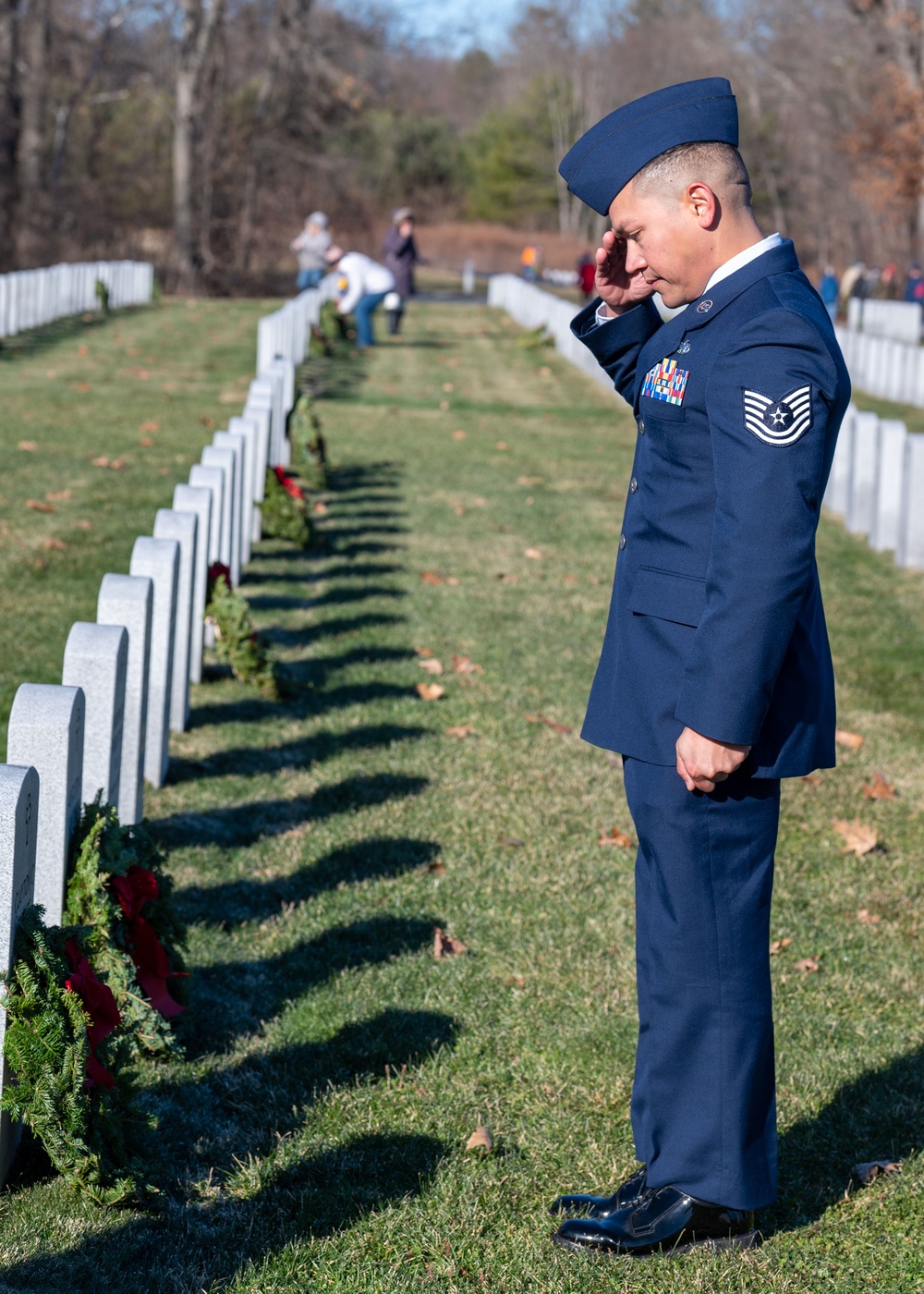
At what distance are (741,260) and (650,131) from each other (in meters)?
0.27

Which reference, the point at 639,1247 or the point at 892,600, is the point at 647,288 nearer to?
the point at 639,1247

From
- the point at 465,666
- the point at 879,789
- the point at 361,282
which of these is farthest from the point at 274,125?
the point at 879,789

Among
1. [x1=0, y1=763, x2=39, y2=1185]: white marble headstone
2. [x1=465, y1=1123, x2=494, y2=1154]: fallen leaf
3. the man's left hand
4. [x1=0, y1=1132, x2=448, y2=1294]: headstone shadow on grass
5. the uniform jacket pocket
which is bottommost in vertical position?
Answer: [x1=0, y1=1132, x2=448, y2=1294]: headstone shadow on grass

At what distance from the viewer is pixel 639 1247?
8.92 feet

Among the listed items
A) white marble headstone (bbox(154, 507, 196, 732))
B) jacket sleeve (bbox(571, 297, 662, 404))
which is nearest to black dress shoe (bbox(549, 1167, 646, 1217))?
jacket sleeve (bbox(571, 297, 662, 404))

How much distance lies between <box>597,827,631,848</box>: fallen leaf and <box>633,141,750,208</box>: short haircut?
2861 millimetres

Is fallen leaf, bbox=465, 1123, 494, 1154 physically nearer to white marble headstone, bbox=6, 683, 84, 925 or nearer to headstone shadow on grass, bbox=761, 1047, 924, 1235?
headstone shadow on grass, bbox=761, 1047, 924, 1235

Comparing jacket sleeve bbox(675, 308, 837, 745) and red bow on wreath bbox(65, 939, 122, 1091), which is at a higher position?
jacket sleeve bbox(675, 308, 837, 745)

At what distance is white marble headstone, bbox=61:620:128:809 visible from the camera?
3.47m

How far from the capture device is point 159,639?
15.5ft

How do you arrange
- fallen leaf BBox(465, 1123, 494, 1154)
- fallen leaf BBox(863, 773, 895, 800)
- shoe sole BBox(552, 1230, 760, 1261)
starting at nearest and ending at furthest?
shoe sole BBox(552, 1230, 760, 1261) → fallen leaf BBox(465, 1123, 494, 1154) → fallen leaf BBox(863, 773, 895, 800)

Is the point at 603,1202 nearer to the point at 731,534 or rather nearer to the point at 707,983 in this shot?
the point at 707,983

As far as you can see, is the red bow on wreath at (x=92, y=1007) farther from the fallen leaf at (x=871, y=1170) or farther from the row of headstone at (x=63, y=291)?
the row of headstone at (x=63, y=291)

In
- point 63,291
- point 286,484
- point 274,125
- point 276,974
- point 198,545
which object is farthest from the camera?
point 274,125
